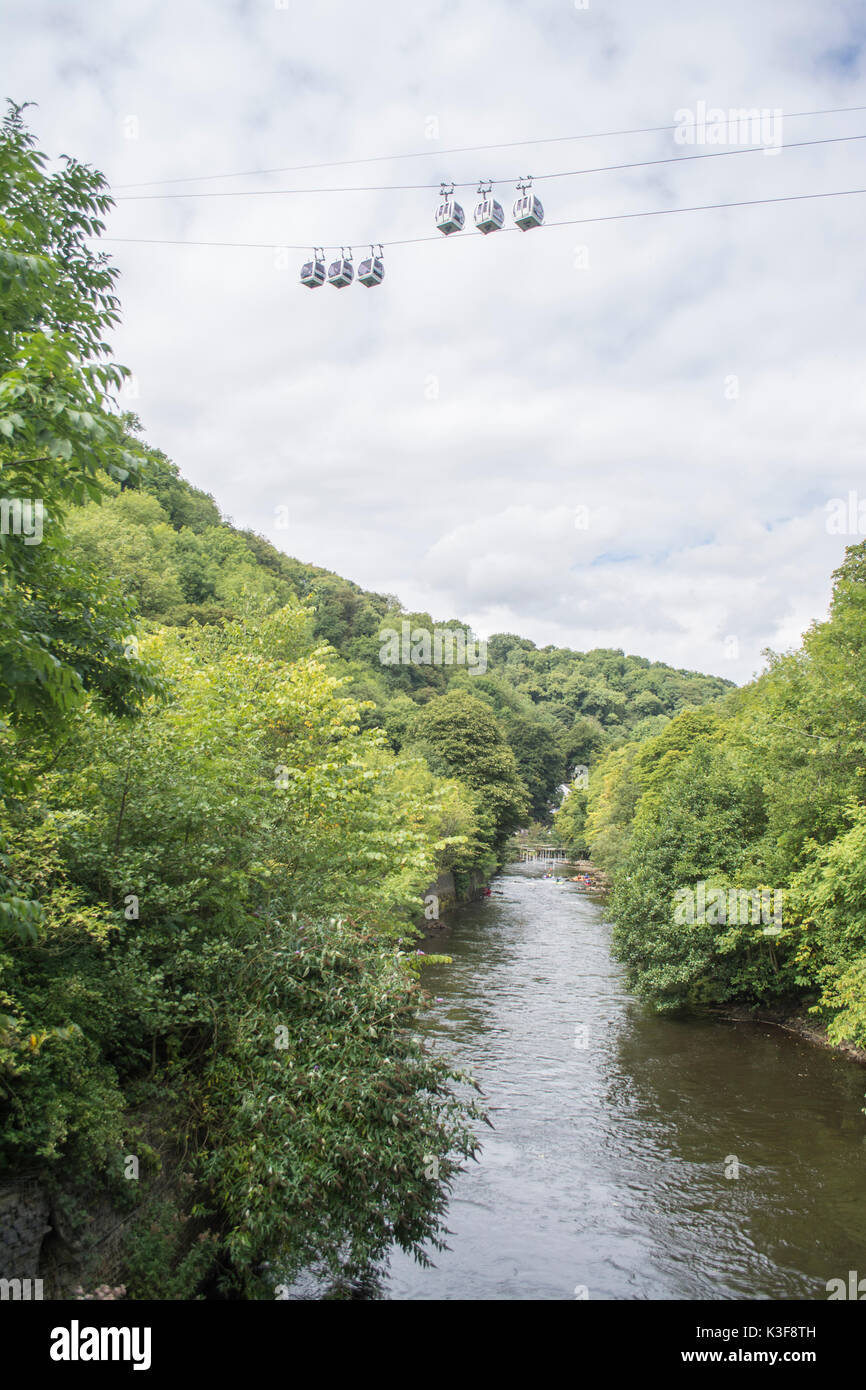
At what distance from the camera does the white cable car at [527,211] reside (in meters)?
13.1

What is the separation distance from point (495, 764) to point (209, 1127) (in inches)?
2195

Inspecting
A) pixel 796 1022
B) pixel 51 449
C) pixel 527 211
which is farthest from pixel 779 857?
pixel 51 449

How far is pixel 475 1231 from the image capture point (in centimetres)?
1366

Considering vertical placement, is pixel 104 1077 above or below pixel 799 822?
below

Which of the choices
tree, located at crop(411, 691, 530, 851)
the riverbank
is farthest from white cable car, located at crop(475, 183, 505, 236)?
tree, located at crop(411, 691, 530, 851)

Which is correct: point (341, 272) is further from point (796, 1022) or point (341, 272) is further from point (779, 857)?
point (796, 1022)

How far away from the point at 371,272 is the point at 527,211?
3.11 meters

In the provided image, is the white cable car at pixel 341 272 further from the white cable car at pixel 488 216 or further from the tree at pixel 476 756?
the tree at pixel 476 756

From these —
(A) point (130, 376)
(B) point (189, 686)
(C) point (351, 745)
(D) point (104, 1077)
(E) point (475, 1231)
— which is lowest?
(E) point (475, 1231)

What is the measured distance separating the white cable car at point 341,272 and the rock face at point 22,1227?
47.0 feet

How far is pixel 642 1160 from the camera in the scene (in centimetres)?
1648

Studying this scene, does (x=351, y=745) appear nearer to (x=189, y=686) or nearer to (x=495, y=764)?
(x=189, y=686)

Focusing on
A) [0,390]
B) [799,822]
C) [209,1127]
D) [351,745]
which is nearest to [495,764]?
[799,822]

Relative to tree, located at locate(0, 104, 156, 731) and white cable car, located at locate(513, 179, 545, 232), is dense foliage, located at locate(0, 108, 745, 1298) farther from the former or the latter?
white cable car, located at locate(513, 179, 545, 232)
